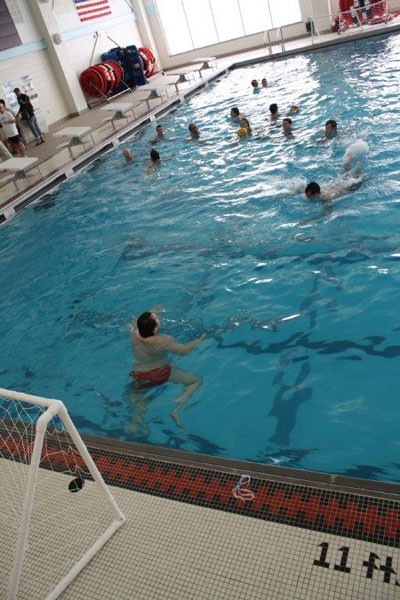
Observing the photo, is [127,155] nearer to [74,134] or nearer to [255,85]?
[74,134]

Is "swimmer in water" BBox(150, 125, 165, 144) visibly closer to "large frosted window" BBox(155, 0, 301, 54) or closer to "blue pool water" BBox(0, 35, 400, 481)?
"blue pool water" BBox(0, 35, 400, 481)

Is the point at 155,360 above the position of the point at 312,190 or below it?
below

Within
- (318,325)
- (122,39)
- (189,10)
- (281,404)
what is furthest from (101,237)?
(189,10)

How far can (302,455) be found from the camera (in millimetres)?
3744

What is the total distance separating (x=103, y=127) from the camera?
14.5m

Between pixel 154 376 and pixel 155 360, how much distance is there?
0.15 m

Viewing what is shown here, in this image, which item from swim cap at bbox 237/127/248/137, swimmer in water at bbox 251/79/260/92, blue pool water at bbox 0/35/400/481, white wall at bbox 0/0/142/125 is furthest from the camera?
white wall at bbox 0/0/142/125

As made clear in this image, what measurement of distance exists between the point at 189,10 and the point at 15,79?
9.45 metres

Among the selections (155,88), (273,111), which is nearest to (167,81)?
(155,88)

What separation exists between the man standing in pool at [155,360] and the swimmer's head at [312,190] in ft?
11.0

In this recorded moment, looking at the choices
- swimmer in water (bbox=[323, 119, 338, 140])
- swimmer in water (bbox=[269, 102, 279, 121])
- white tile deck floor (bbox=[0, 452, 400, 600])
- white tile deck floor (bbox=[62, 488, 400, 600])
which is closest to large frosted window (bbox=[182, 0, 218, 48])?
swimmer in water (bbox=[269, 102, 279, 121])

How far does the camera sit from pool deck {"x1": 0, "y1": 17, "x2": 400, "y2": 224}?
10906 millimetres

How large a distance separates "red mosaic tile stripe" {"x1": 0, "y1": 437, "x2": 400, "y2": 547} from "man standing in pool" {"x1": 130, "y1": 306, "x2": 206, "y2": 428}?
962mm

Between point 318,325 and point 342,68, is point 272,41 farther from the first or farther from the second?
point 318,325
